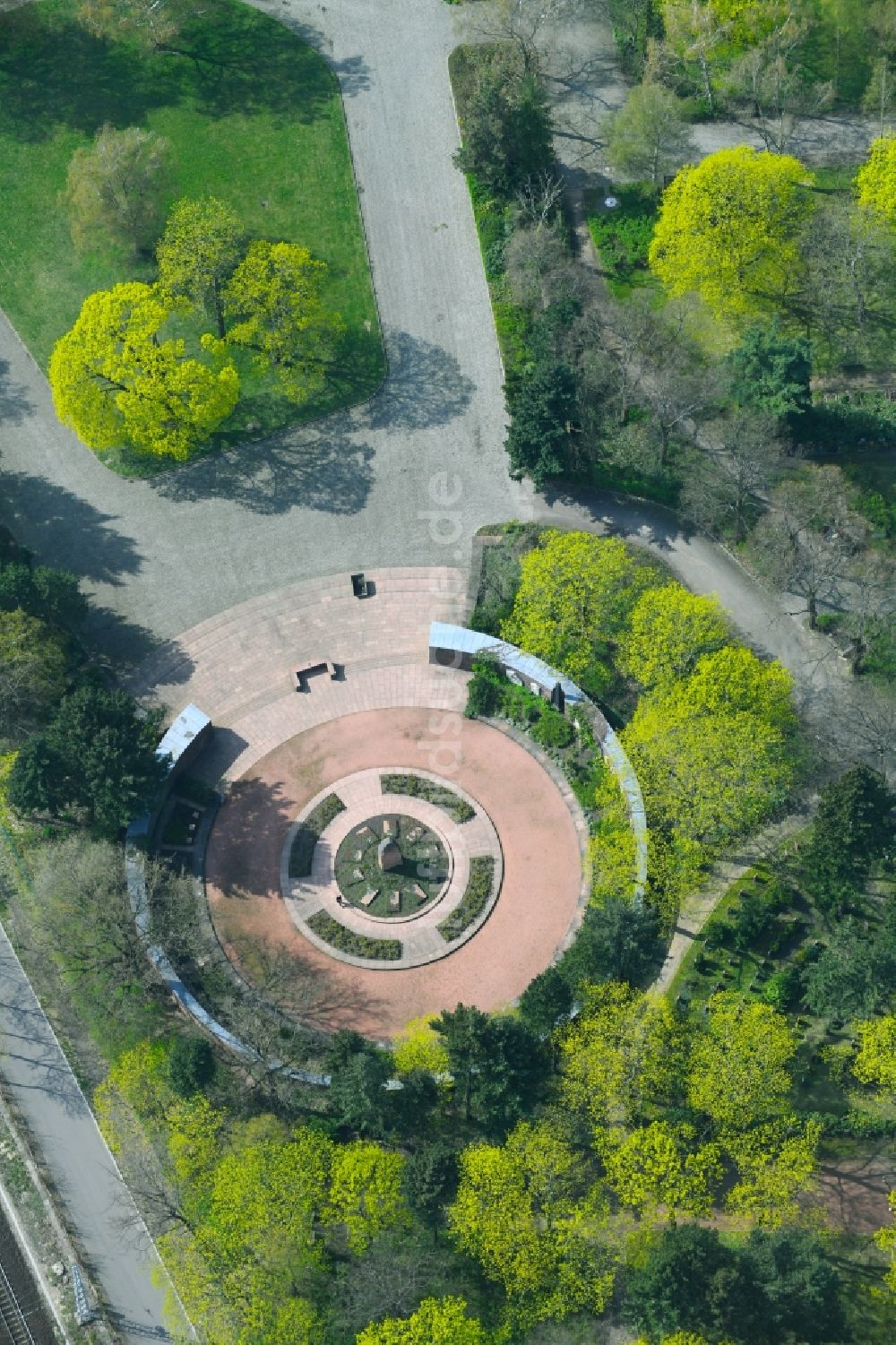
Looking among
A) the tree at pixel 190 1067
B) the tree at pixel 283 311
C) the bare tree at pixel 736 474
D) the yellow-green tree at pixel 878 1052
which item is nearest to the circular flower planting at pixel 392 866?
the tree at pixel 190 1067

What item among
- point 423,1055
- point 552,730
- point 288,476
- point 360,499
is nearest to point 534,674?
point 552,730

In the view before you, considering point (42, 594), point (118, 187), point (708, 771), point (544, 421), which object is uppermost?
point (118, 187)

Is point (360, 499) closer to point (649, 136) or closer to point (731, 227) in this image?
point (731, 227)

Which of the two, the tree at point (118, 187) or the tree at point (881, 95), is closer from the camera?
the tree at point (118, 187)

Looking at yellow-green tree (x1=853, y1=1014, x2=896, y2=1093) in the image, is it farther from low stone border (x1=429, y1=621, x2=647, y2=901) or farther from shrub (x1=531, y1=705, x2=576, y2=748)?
shrub (x1=531, y1=705, x2=576, y2=748)

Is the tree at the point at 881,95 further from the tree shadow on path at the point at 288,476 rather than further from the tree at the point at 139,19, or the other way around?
the tree at the point at 139,19

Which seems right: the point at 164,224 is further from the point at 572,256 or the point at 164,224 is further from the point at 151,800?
the point at 151,800
